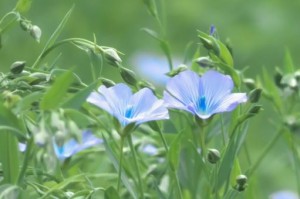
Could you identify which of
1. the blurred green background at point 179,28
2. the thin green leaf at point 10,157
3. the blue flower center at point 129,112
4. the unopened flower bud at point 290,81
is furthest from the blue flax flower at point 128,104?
the blurred green background at point 179,28

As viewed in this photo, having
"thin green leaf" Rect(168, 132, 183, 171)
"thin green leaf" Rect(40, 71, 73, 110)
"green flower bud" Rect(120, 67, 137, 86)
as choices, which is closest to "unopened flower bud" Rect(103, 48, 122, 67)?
"green flower bud" Rect(120, 67, 137, 86)

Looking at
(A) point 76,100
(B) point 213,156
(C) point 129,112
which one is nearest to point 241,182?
(B) point 213,156

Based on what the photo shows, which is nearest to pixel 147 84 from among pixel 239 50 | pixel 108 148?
pixel 108 148

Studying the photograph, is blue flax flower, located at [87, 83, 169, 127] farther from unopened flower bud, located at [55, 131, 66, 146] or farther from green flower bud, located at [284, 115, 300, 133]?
green flower bud, located at [284, 115, 300, 133]

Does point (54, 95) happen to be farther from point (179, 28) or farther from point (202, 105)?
point (179, 28)

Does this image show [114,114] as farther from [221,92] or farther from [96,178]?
[96,178]

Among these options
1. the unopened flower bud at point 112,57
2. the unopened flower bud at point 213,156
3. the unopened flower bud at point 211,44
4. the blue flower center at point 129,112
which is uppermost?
the unopened flower bud at point 211,44

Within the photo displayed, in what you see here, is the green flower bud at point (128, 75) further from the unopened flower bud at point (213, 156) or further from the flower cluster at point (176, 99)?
the unopened flower bud at point (213, 156)
